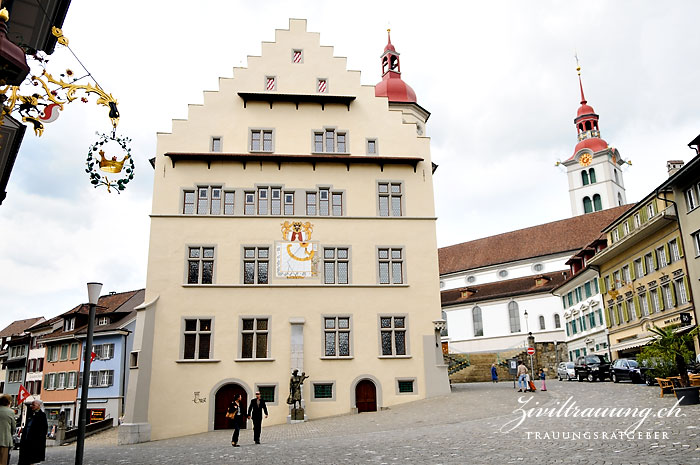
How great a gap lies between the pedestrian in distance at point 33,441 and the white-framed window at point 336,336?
18.3m

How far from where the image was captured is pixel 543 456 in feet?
38.3

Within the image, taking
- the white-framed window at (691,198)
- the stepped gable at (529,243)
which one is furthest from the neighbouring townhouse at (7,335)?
the white-framed window at (691,198)

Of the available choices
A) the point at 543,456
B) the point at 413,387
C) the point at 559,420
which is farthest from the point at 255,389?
the point at 543,456

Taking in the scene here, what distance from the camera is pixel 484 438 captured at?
1509 centimetres

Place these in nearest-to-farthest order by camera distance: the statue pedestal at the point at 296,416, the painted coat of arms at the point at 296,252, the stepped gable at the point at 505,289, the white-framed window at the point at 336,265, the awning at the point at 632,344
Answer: the statue pedestal at the point at 296,416 < the painted coat of arms at the point at 296,252 < the white-framed window at the point at 336,265 < the awning at the point at 632,344 < the stepped gable at the point at 505,289

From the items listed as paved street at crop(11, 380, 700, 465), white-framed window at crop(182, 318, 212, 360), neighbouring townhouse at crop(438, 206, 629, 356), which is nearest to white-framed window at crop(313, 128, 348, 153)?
white-framed window at crop(182, 318, 212, 360)

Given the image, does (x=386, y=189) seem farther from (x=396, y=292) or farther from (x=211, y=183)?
(x=211, y=183)

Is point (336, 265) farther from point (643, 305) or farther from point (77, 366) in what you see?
point (77, 366)

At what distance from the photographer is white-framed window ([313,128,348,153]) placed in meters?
32.3

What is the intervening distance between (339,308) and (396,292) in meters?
2.91

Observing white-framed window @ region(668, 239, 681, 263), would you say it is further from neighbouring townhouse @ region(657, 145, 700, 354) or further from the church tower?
the church tower

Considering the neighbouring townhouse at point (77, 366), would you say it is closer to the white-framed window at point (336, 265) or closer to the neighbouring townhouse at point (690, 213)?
the white-framed window at point (336, 265)

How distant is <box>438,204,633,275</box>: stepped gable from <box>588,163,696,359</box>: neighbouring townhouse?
83.7 feet

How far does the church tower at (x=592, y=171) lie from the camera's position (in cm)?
9444
